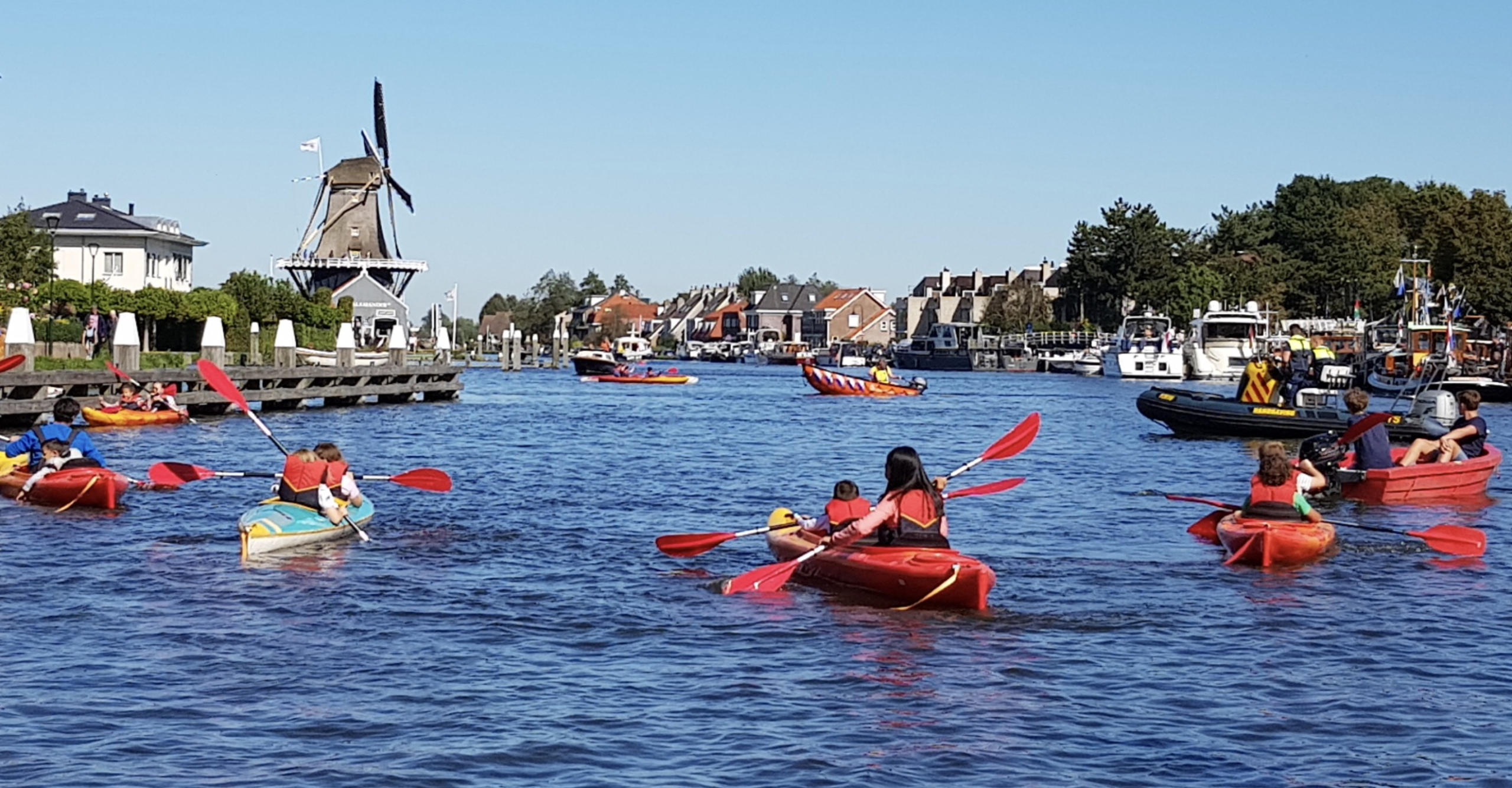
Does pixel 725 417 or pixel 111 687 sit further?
pixel 725 417

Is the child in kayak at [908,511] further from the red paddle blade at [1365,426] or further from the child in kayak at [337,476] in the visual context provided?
the red paddle blade at [1365,426]

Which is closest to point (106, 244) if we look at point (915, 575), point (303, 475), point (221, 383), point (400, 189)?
point (400, 189)

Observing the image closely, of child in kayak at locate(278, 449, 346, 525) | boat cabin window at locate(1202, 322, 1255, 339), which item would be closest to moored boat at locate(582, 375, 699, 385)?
boat cabin window at locate(1202, 322, 1255, 339)

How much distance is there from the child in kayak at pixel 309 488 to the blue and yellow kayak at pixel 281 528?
0.09 m

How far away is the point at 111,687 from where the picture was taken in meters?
11.8

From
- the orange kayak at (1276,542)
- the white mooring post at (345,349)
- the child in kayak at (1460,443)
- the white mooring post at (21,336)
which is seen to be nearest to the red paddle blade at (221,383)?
the white mooring post at (21,336)

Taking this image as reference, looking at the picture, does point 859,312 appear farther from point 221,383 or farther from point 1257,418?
point 221,383

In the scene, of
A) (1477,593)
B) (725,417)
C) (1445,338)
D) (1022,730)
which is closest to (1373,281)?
(1445,338)

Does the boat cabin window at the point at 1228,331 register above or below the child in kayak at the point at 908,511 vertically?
above

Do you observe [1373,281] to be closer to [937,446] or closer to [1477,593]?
[937,446]

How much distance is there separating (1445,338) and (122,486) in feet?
205

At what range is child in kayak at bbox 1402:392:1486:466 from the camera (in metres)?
24.7

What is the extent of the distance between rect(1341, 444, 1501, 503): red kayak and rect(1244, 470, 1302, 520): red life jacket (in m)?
6.04

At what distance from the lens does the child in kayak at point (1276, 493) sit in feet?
60.6
